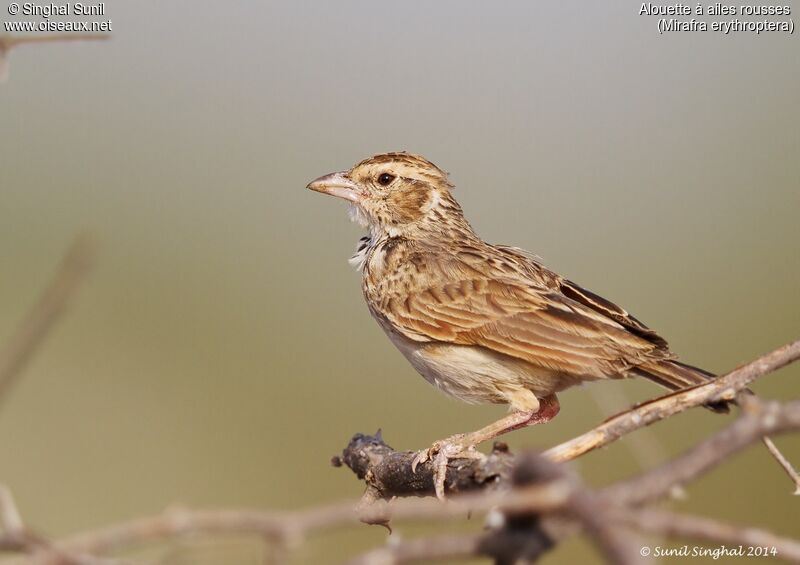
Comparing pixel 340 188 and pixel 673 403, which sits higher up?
pixel 340 188

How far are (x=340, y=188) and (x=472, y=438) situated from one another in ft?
7.48

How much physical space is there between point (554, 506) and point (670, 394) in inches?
68.6

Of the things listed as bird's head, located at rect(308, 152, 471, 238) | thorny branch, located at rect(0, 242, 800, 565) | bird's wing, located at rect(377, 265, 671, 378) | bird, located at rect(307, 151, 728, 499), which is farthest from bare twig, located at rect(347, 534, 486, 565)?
bird's head, located at rect(308, 152, 471, 238)

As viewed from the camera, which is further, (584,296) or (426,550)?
(584,296)

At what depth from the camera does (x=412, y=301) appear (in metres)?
5.96

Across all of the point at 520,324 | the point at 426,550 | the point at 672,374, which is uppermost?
the point at 426,550

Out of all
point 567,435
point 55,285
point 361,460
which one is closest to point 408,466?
point 361,460

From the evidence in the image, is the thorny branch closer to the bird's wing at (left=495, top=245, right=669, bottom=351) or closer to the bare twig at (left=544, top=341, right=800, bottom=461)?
the bare twig at (left=544, top=341, right=800, bottom=461)

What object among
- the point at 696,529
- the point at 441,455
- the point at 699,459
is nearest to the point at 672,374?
the point at 441,455

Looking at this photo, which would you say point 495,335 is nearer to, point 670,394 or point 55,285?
point 670,394

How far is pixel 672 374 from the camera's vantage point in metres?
5.07

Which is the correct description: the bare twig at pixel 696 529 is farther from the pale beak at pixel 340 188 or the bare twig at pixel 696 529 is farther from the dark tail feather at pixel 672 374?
the pale beak at pixel 340 188

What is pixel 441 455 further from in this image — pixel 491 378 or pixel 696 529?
pixel 696 529

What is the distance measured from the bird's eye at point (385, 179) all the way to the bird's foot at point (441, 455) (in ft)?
7.57
